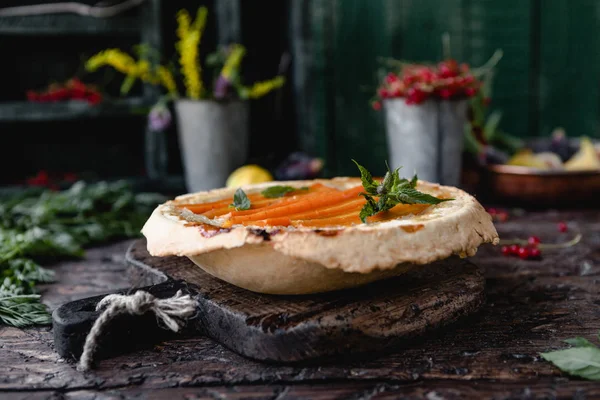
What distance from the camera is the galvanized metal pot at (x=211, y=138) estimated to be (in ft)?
9.17

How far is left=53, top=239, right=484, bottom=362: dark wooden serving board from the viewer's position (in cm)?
111

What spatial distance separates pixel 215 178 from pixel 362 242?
183 centimetres

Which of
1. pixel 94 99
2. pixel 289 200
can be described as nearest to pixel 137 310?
pixel 289 200

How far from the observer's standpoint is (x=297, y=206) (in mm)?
1306

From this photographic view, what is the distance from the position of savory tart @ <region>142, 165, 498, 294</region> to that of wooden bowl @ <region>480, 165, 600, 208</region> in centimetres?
121

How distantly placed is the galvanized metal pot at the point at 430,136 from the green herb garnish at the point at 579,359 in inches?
57.1

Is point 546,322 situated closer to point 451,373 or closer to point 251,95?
point 451,373

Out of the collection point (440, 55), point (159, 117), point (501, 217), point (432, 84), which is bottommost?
point (501, 217)

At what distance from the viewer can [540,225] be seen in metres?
2.29

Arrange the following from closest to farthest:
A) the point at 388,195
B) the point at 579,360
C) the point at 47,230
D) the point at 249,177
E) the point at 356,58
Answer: the point at 579,360, the point at 388,195, the point at 47,230, the point at 249,177, the point at 356,58

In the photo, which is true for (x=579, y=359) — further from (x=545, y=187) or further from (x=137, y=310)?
(x=545, y=187)

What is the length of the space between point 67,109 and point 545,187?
2.26m

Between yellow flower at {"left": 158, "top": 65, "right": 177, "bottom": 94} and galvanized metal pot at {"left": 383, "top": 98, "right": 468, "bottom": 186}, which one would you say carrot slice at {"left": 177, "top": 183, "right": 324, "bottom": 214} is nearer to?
galvanized metal pot at {"left": 383, "top": 98, "right": 468, "bottom": 186}

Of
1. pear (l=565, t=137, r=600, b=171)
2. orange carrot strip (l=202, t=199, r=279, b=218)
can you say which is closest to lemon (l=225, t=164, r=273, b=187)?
orange carrot strip (l=202, t=199, r=279, b=218)
